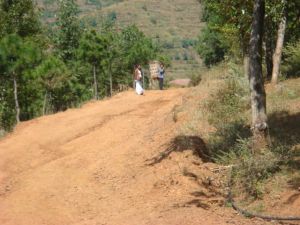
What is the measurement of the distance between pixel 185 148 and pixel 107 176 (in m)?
1.75

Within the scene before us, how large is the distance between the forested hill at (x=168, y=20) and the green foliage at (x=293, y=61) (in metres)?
96.7

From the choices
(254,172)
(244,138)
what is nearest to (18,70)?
(244,138)

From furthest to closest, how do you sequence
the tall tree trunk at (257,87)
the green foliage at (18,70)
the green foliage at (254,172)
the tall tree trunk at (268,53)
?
1. the green foliage at (18,70)
2. the tall tree trunk at (268,53)
3. the tall tree trunk at (257,87)
4. the green foliage at (254,172)

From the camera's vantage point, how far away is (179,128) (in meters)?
12.8

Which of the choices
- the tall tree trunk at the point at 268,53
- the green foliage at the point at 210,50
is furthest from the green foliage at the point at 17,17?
the green foliage at the point at 210,50

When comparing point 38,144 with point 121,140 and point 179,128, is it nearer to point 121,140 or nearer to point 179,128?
point 121,140

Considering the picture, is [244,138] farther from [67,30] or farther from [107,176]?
[67,30]

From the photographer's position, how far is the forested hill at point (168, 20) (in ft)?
425

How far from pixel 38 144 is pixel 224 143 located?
645 cm

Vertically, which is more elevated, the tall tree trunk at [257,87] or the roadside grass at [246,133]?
the tall tree trunk at [257,87]

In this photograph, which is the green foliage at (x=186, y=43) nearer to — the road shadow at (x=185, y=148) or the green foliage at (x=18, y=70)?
the green foliage at (x=18, y=70)

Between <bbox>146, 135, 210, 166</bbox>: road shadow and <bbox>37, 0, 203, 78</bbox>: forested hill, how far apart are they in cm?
10501

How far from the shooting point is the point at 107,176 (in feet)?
36.6

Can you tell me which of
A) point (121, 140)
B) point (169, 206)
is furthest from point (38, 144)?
point (169, 206)
